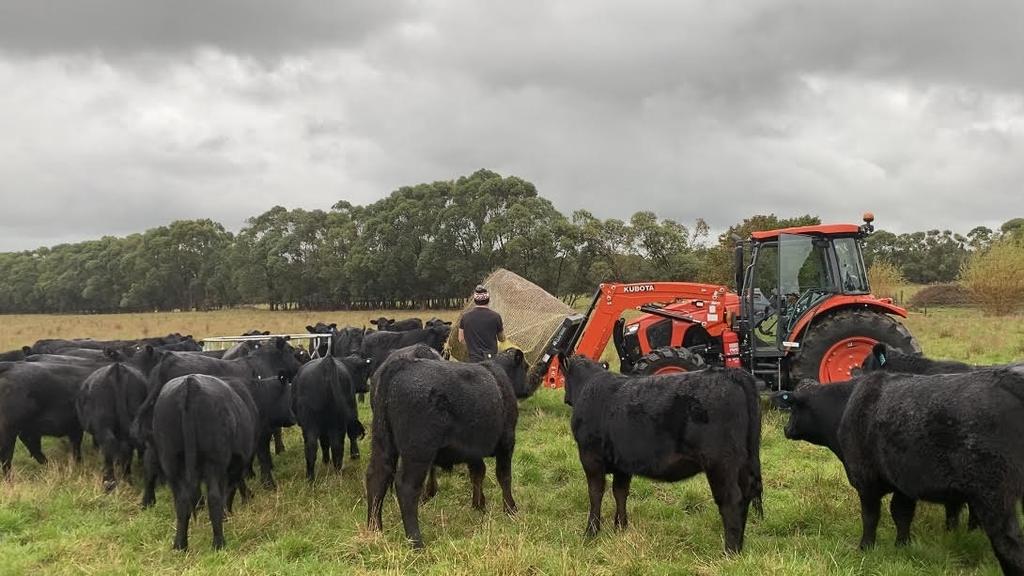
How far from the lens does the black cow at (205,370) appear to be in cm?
656

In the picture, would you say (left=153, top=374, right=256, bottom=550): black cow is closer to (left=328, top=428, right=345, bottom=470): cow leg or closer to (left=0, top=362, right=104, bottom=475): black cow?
(left=328, top=428, right=345, bottom=470): cow leg

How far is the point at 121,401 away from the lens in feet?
24.3

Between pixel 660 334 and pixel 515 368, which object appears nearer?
pixel 515 368

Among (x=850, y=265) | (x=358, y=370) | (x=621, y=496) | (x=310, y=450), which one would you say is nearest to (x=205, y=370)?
(x=310, y=450)

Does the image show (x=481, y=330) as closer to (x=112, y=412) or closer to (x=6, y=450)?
(x=112, y=412)

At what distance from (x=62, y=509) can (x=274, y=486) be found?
6.56ft

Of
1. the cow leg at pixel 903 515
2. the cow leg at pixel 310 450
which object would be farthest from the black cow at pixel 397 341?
the cow leg at pixel 903 515

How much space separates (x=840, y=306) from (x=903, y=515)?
15.9 ft

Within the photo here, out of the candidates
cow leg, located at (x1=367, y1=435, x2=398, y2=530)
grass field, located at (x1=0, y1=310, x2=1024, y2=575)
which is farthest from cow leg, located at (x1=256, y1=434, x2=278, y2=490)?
cow leg, located at (x1=367, y1=435, x2=398, y2=530)

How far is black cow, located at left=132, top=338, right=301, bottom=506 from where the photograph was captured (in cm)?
656

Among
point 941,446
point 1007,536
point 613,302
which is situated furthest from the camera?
point 613,302

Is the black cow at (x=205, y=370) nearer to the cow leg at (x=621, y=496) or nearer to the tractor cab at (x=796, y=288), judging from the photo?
the cow leg at (x=621, y=496)

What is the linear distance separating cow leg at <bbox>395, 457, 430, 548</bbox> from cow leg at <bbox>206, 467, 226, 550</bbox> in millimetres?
1486

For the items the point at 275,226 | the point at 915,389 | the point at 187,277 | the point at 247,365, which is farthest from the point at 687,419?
the point at 187,277
